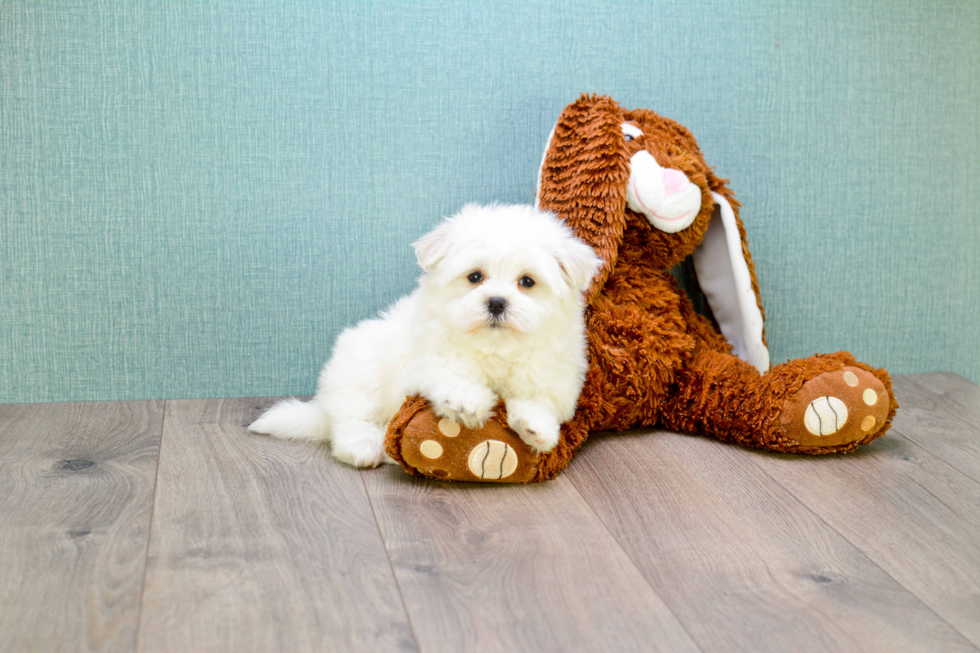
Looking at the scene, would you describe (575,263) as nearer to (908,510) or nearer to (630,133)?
(630,133)

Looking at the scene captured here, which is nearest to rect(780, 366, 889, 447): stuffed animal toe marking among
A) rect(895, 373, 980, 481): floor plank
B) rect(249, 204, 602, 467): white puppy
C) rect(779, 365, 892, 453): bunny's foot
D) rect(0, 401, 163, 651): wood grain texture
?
rect(779, 365, 892, 453): bunny's foot

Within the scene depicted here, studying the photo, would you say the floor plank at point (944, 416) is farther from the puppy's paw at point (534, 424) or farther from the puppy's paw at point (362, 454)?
the puppy's paw at point (362, 454)

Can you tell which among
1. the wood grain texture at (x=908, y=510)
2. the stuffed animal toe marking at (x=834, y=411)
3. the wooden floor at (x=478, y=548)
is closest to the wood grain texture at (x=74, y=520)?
the wooden floor at (x=478, y=548)

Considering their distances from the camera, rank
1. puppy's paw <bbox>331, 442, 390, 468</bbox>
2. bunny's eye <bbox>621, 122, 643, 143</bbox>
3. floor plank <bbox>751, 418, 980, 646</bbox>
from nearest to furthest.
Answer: floor plank <bbox>751, 418, 980, 646</bbox>
puppy's paw <bbox>331, 442, 390, 468</bbox>
bunny's eye <bbox>621, 122, 643, 143</bbox>

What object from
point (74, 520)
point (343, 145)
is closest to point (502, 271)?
point (343, 145)

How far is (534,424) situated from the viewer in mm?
1402

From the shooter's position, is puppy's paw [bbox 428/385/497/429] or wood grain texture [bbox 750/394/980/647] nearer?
wood grain texture [bbox 750/394/980/647]

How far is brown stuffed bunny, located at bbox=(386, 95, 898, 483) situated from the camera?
1.64 m

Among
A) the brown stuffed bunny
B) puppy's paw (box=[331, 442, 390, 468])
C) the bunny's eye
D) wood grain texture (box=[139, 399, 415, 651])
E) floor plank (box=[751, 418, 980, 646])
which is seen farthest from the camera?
the bunny's eye

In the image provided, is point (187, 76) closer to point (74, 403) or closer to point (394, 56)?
point (394, 56)

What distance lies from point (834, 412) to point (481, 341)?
0.73 meters

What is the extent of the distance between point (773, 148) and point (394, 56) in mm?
967

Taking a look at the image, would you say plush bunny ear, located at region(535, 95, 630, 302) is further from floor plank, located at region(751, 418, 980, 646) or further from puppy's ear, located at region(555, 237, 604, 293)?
floor plank, located at region(751, 418, 980, 646)

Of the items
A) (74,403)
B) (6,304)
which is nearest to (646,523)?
(74,403)
